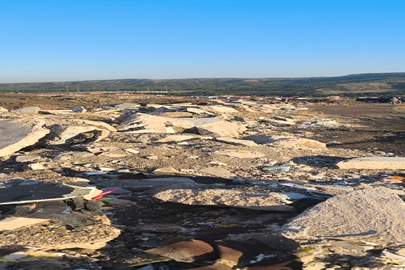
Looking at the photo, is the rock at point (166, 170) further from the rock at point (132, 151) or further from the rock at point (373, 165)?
the rock at point (373, 165)

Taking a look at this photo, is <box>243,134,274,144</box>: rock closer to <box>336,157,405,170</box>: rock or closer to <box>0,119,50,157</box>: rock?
<box>336,157,405,170</box>: rock

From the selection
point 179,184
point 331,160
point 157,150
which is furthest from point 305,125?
point 179,184

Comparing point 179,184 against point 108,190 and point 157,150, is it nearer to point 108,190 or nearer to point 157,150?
point 108,190

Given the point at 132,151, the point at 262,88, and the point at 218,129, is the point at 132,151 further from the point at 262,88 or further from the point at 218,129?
the point at 262,88

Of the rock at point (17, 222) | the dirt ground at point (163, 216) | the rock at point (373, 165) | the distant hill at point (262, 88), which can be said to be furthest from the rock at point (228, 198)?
the distant hill at point (262, 88)

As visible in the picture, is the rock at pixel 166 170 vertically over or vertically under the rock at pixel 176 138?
under

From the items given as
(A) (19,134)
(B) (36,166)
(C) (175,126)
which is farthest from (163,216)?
(C) (175,126)
